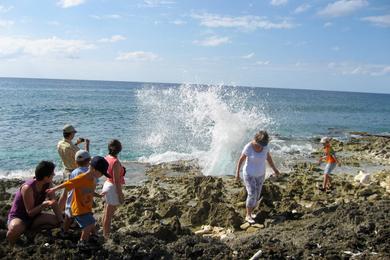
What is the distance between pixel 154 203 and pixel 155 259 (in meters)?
4.89

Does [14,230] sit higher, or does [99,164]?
[99,164]

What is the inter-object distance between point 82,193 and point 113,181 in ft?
2.42

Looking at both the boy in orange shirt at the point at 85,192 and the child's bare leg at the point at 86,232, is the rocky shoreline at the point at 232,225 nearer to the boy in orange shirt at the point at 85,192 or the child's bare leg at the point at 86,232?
the child's bare leg at the point at 86,232

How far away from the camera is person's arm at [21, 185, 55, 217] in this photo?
5.67 metres

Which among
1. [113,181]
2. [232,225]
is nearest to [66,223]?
[113,181]

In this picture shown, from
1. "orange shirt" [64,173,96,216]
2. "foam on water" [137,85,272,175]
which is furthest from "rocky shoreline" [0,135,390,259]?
"foam on water" [137,85,272,175]

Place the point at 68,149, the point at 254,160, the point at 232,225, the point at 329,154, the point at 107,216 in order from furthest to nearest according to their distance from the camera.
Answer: the point at 329,154 < the point at 232,225 < the point at 254,160 < the point at 68,149 < the point at 107,216

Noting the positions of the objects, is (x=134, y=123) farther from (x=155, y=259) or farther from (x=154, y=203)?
(x=155, y=259)

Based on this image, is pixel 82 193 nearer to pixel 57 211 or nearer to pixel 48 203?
pixel 48 203

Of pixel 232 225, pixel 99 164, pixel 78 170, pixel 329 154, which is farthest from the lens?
pixel 329 154

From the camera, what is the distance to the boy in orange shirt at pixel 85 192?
18.4 feet

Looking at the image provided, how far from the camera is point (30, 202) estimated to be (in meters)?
5.71

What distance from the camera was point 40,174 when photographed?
18.5 ft

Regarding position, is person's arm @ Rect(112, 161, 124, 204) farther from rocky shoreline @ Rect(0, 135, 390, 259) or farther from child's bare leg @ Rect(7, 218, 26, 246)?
child's bare leg @ Rect(7, 218, 26, 246)
